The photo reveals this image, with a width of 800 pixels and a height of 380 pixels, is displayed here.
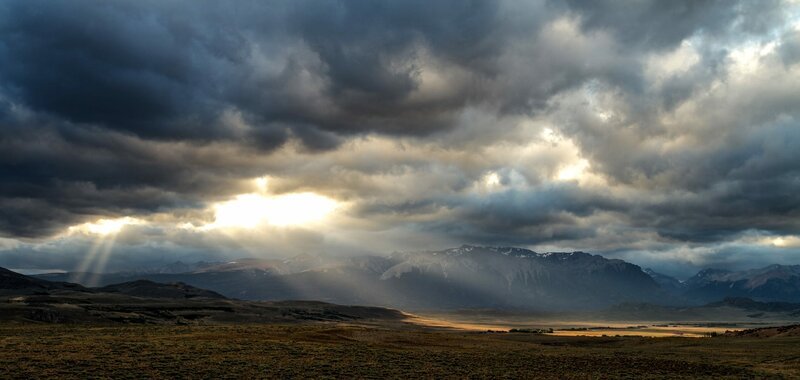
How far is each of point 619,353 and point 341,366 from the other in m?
41.5

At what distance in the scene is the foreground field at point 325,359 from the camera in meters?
44.4

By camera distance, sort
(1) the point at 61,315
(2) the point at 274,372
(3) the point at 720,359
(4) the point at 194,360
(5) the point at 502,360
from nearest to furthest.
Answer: (2) the point at 274,372, (4) the point at 194,360, (5) the point at 502,360, (3) the point at 720,359, (1) the point at 61,315

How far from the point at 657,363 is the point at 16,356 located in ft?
198

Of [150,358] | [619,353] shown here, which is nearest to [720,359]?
[619,353]

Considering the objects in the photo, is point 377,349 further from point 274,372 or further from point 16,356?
point 16,356

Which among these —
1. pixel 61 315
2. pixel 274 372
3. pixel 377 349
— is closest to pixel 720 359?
pixel 377 349

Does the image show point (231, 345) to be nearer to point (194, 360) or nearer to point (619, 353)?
point (194, 360)

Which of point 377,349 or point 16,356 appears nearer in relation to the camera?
point 16,356

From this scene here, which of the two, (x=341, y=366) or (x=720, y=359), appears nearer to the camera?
(x=341, y=366)

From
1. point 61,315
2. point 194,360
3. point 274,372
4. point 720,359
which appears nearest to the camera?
point 274,372

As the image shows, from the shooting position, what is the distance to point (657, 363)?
60.2 meters

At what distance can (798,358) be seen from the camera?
62.0 meters

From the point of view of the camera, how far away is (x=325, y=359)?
53156mm

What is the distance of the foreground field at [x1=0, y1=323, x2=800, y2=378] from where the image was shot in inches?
1750
